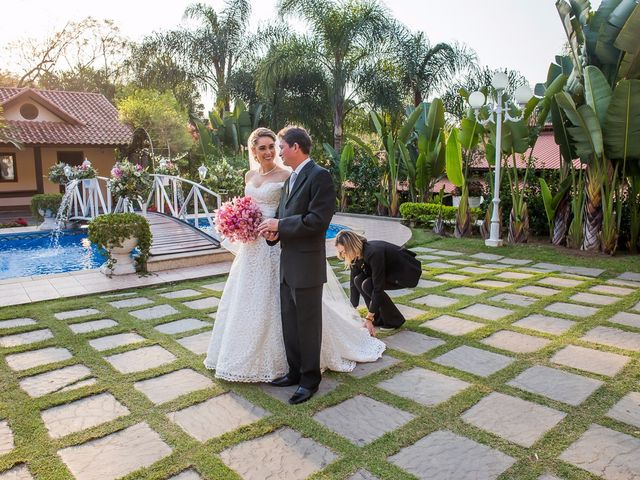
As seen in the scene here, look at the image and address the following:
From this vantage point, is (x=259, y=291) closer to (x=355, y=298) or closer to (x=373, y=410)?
(x=373, y=410)

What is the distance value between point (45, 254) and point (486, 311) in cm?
912

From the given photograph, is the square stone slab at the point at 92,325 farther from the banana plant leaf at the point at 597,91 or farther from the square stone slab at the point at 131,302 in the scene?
the banana plant leaf at the point at 597,91

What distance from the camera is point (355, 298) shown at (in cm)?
482

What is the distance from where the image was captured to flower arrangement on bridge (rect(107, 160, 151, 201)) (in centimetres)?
965

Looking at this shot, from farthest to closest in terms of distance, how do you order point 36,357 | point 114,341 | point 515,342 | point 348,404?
point 114,341
point 515,342
point 36,357
point 348,404

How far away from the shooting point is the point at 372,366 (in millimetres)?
3898

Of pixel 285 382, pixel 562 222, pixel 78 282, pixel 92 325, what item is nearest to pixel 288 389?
pixel 285 382

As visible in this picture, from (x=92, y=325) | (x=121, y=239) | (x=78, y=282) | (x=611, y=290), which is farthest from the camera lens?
(x=121, y=239)

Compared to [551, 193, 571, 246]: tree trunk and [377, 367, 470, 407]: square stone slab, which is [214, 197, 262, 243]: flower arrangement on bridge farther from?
[551, 193, 571, 246]: tree trunk

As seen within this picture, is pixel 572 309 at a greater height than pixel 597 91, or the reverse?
pixel 597 91

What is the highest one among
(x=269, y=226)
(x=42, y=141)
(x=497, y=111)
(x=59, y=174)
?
(x=42, y=141)

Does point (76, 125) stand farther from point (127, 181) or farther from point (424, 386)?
point (424, 386)

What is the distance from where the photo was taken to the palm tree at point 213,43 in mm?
19953

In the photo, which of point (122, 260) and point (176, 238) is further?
point (176, 238)
